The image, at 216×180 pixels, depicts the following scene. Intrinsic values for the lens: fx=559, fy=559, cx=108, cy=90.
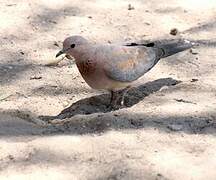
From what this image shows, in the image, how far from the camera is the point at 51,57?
4.93m

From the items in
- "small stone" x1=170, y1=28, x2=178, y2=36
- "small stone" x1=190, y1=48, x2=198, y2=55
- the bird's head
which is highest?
the bird's head

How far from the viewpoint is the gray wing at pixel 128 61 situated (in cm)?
401

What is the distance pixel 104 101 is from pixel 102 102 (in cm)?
2

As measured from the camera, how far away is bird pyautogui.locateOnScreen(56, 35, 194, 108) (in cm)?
395

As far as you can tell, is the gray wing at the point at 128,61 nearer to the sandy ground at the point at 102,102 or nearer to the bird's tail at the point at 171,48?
the bird's tail at the point at 171,48

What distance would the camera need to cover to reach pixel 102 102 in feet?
14.2

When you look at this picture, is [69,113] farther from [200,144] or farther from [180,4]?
[180,4]

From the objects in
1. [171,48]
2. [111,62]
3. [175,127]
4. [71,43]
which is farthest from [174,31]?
[175,127]

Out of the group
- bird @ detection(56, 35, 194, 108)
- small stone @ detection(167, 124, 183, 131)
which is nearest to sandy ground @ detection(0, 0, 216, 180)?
small stone @ detection(167, 124, 183, 131)

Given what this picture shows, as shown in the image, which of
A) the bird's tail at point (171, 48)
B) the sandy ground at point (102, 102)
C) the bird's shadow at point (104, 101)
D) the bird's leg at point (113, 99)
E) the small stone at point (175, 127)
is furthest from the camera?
the bird's tail at point (171, 48)

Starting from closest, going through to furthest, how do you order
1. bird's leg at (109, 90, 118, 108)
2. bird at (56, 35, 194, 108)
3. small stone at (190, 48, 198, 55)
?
bird at (56, 35, 194, 108) < bird's leg at (109, 90, 118, 108) < small stone at (190, 48, 198, 55)

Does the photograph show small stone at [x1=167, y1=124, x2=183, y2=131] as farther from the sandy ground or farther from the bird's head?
the bird's head

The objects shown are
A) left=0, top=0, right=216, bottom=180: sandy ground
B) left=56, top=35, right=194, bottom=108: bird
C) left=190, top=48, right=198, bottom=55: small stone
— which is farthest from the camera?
left=190, top=48, right=198, bottom=55: small stone

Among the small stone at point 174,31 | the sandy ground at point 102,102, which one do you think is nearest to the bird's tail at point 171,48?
the sandy ground at point 102,102
